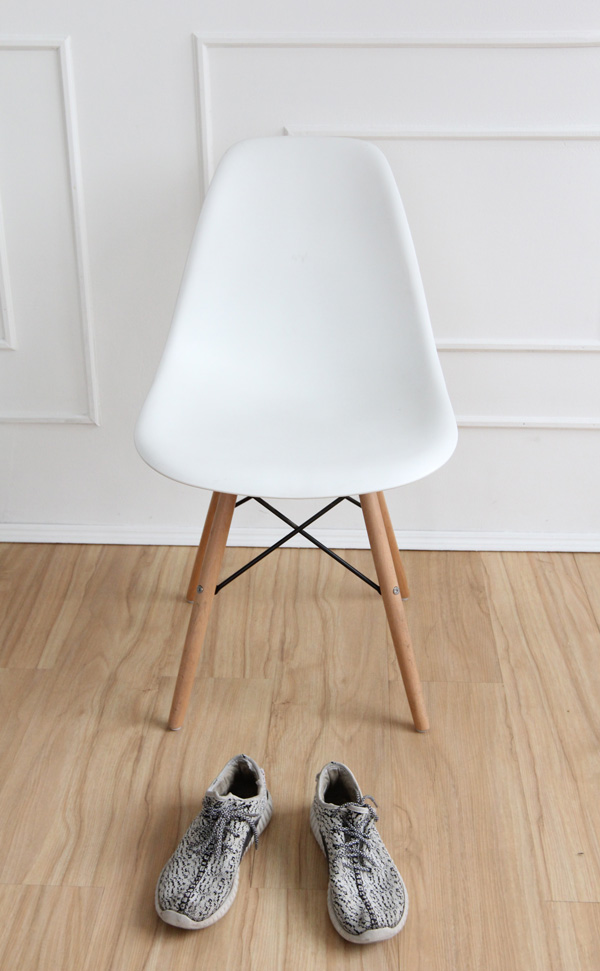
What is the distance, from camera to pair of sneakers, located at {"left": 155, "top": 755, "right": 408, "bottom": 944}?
1.02m

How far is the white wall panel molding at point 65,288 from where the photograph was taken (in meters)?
1.50

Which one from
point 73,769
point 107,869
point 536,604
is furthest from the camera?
point 536,604

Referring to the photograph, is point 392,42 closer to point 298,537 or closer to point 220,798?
point 298,537

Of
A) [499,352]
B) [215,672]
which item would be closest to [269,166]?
[499,352]

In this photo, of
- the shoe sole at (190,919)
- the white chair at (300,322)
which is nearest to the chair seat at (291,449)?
the white chair at (300,322)

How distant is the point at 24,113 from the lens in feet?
5.00

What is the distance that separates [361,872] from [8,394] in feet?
3.88

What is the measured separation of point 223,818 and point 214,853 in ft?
0.14

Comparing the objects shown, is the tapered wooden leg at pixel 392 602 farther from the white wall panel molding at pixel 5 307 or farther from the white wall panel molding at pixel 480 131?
the white wall panel molding at pixel 5 307

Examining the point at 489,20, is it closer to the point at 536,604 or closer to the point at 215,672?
the point at 536,604

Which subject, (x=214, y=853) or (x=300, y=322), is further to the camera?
(x=300, y=322)

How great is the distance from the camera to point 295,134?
1.53 meters

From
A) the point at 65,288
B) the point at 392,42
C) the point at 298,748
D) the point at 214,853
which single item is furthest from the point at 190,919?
the point at 392,42

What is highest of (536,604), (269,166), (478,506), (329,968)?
(269,166)
